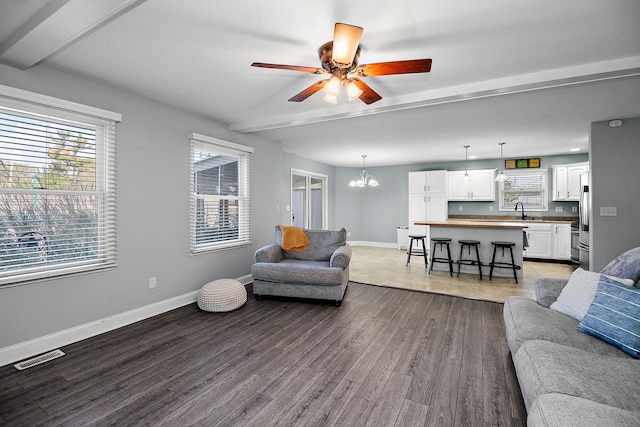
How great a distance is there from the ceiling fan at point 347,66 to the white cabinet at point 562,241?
6.11 m

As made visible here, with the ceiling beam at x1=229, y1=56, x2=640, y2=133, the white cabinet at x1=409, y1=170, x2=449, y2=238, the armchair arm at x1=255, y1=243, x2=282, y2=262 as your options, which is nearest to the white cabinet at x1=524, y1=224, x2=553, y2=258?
the white cabinet at x1=409, y1=170, x2=449, y2=238

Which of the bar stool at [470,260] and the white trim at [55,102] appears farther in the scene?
the bar stool at [470,260]

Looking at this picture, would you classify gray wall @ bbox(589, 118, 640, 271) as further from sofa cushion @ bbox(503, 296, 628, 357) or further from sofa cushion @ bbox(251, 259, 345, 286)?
sofa cushion @ bbox(251, 259, 345, 286)

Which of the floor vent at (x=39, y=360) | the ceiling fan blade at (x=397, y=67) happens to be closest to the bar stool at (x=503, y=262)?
the ceiling fan blade at (x=397, y=67)

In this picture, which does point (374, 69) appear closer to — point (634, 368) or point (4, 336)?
point (634, 368)

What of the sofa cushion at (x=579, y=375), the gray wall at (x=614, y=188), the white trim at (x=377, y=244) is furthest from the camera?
the white trim at (x=377, y=244)

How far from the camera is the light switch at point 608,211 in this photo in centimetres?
397

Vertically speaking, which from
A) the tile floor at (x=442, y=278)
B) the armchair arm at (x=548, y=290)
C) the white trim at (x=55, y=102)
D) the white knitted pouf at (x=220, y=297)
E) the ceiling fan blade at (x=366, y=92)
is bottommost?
the tile floor at (x=442, y=278)

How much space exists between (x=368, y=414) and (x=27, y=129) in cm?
339

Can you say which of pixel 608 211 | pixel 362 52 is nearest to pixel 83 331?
pixel 362 52

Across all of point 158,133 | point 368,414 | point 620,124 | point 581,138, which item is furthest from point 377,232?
point 368,414

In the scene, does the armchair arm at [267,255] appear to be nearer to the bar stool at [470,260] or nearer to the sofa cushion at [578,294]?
the sofa cushion at [578,294]

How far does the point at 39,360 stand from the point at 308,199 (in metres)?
5.75

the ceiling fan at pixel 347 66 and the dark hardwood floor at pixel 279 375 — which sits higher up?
the ceiling fan at pixel 347 66
